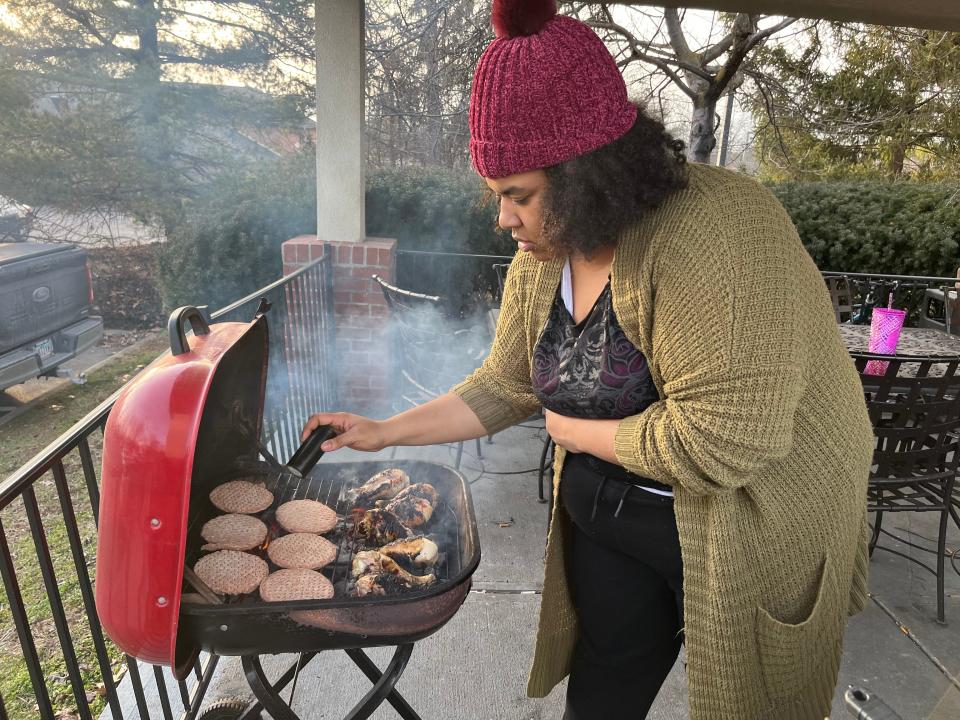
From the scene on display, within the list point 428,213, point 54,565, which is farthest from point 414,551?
point 428,213

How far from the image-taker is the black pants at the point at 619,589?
1.52 metres

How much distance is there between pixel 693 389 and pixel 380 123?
9.50 m

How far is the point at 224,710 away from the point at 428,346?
2.59 metres

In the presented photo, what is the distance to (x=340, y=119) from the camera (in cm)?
424

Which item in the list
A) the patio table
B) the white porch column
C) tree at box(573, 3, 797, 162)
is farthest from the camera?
tree at box(573, 3, 797, 162)

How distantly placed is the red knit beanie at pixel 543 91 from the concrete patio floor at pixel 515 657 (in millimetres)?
1962

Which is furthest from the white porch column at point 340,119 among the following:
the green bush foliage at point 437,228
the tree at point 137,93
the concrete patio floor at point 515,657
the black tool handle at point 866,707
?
the tree at point 137,93

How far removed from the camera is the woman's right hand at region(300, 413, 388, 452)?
175cm

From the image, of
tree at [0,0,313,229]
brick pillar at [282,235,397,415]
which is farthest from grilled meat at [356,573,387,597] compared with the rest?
tree at [0,0,313,229]

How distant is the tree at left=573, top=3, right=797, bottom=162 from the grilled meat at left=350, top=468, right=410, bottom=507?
6.72m

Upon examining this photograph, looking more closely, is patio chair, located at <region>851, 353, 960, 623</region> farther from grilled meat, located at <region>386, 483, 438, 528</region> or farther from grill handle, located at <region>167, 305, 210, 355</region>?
grill handle, located at <region>167, 305, 210, 355</region>

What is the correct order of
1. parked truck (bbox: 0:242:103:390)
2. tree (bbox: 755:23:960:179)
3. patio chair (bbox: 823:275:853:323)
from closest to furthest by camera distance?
1. patio chair (bbox: 823:275:853:323)
2. parked truck (bbox: 0:242:103:390)
3. tree (bbox: 755:23:960:179)

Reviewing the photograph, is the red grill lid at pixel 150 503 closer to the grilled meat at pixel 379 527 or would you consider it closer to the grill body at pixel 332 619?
the grill body at pixel 332 619

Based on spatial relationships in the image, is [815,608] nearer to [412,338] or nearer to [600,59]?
[600,59]
